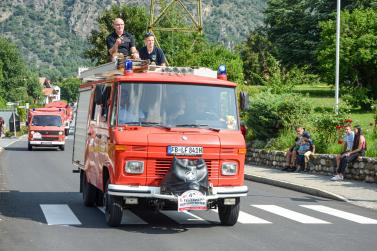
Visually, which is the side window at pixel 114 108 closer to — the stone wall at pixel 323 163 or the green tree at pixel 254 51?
the stone wall at pixel 323 163

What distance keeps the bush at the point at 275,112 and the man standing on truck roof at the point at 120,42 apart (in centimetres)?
1487

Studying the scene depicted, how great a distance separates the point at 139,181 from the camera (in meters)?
11.8

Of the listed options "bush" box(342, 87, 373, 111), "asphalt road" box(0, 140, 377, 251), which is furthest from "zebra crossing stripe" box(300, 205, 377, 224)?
"bush" box(342, 87, 373, 111)

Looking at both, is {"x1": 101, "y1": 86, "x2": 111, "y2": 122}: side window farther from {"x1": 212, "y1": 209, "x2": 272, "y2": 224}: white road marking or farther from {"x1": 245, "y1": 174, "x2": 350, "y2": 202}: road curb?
{"x1": 245, "y1": 174, "x2": 350, "y2": 202}: road curb

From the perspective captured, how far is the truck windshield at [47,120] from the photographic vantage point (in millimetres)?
47188

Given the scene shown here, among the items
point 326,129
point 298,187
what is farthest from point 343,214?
point 326,129

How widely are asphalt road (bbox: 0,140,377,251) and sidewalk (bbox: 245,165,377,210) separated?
19.2 inches

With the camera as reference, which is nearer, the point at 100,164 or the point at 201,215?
the point at 100,164

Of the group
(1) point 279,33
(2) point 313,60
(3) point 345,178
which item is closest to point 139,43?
(1) point 279,33

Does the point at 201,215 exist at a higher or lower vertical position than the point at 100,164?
lower

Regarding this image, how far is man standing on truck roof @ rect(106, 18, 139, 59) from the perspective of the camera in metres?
14.6

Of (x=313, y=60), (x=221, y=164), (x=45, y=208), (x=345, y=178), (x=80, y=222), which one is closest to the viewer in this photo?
(x=221, y=164)

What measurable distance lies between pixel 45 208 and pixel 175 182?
4335mm

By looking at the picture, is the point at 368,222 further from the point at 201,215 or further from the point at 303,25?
the point at 303,25
